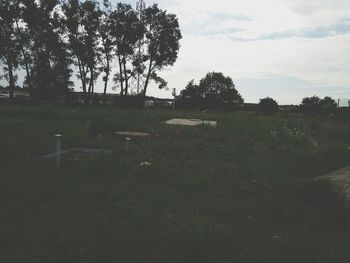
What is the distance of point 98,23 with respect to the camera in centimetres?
5900

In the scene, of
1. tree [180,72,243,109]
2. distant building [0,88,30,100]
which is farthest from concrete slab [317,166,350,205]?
tree [180,72,243,109]

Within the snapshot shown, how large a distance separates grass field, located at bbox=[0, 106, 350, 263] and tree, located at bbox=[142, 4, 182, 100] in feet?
162

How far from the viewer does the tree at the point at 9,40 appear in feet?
171

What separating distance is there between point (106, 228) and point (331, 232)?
2594 millimetres

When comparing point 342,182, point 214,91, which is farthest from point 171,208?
point 214,91

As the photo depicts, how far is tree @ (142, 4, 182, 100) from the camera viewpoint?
61.3 metres

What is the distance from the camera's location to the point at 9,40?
52750 mm

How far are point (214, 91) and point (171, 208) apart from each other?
267 feet

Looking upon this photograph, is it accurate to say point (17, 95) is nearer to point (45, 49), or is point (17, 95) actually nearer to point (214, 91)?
point (45, 49)

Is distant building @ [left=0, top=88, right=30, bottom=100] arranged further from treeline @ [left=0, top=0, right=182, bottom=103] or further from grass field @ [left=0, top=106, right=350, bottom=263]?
grass field @ [left=0, top=106, right=350, bottom=263]

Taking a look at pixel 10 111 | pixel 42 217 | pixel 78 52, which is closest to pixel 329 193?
pixel 42 217

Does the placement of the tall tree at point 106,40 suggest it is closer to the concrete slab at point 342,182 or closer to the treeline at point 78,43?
the treeline at point 78,43

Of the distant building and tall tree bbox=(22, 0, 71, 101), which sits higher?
tall tree bbox=(22, 0, 71, 101)

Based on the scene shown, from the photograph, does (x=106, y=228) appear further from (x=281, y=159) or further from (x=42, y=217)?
(x=281, y=159)
